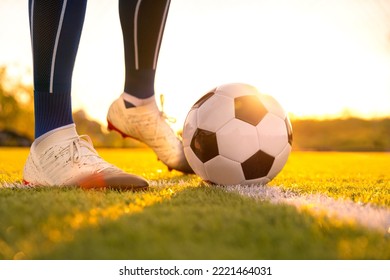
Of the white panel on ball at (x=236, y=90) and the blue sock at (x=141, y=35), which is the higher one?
the blue sock at (x=141, y=35)

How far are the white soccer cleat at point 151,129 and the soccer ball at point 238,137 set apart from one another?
2.44 ft

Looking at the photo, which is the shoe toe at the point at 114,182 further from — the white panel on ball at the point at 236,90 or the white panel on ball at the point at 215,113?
the white panel on ball at the point at 236,90

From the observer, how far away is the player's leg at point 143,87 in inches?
118

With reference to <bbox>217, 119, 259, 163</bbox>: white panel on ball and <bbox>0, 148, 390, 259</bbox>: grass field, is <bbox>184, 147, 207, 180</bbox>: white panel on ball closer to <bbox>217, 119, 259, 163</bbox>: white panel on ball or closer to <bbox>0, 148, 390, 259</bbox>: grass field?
<bbox>217, 119, 259, 163</bbox>: white panel on ball

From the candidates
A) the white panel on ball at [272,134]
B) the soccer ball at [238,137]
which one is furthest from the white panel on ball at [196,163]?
the white panel on ball at [272,134]

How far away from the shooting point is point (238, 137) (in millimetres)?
2484

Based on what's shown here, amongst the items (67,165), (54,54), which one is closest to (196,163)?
(67,165)

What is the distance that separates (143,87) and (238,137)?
108 cm

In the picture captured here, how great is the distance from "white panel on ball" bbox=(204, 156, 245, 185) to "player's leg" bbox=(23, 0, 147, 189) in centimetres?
50

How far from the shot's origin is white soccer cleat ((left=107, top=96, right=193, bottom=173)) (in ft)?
10.9

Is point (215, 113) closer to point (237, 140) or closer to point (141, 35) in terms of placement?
point (237, 140)

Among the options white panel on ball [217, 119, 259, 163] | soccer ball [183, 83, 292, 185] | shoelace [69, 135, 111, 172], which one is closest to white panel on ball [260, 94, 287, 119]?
soccer ball [183, 83, 292, 185]
